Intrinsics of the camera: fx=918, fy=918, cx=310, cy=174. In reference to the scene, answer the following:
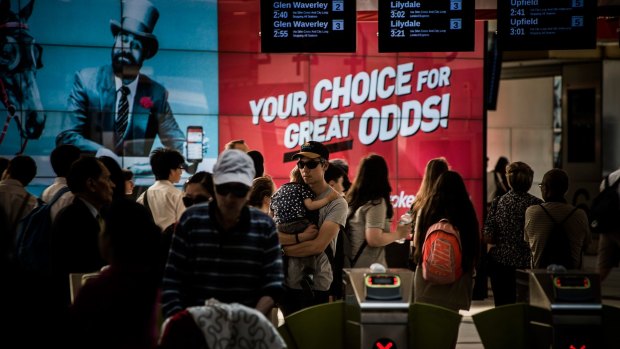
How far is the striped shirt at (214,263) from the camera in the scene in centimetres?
435

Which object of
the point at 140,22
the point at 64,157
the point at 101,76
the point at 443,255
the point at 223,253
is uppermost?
the point at 140,22

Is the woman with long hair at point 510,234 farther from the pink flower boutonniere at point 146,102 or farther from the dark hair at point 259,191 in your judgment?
the pink flower boutonniere at point 146,102

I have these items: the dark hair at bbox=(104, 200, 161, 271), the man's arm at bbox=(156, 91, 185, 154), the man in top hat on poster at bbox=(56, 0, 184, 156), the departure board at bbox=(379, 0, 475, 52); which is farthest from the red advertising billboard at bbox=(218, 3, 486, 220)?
the dark hair at bbox=(104, 200, 161, 271)

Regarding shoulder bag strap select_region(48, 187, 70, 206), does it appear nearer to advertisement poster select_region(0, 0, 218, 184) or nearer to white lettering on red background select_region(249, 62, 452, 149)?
advertisement poster select_region(0, 0, 218, 184)

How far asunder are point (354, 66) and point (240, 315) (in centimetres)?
930

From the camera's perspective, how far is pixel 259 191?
655 cm

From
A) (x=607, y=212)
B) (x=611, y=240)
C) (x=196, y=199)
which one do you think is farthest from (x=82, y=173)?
(x=611, y=240)

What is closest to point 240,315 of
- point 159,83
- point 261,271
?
point 261,271

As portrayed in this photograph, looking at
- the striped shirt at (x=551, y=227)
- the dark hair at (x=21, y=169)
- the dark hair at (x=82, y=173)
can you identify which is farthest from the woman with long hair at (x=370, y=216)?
the dark hair at (x=21, y=169)

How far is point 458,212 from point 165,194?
255 centimetres

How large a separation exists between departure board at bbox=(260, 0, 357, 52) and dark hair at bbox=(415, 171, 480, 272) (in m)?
3.26

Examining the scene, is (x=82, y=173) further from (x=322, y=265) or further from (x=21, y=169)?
(x=21, y=169)

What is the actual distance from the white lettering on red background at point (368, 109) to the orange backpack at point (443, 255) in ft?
22.5

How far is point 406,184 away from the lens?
13.3 m
